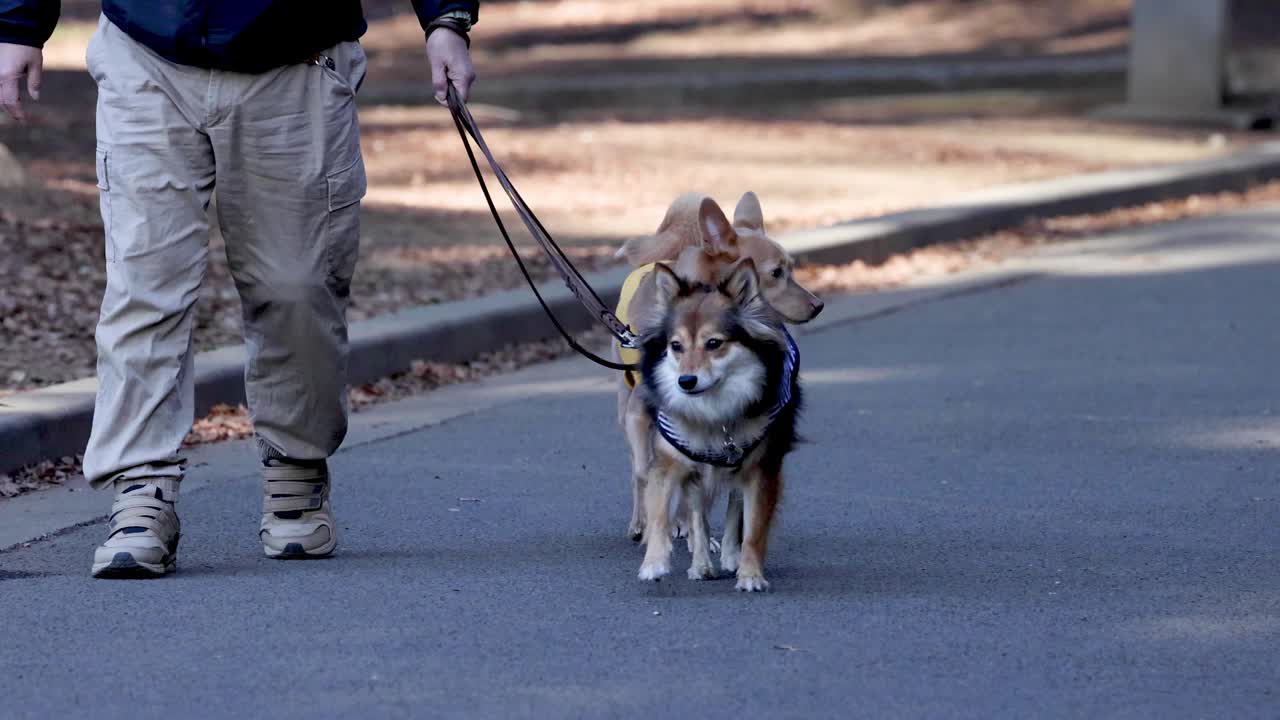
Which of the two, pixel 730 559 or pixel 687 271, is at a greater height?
pixel 687 271

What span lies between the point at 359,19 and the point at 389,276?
510 cm

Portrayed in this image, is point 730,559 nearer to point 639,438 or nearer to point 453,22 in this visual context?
point 639,438

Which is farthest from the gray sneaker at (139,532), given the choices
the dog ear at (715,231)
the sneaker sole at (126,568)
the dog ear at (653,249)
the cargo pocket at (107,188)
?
the dog ear at (715,231)

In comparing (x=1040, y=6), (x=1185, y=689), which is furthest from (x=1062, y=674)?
(x=1040, y=6)

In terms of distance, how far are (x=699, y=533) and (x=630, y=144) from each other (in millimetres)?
11947

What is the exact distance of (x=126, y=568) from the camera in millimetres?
5340

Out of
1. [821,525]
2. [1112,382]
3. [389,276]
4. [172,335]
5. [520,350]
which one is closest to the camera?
[172,335]

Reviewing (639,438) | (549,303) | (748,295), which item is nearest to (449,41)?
(748,295)

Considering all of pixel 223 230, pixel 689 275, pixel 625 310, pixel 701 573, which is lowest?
pixel 701 573

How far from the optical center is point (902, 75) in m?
27.1

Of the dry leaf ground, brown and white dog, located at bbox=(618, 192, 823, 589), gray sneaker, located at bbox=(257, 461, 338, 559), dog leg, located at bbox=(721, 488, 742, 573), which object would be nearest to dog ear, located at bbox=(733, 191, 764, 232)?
brown and white dog, located at bbox=(618, 192, 823, 589)

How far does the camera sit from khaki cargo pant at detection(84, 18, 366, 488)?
17.5 feet

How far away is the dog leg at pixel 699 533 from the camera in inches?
214

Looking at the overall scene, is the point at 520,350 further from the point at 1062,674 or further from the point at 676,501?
the point at 1062,674
